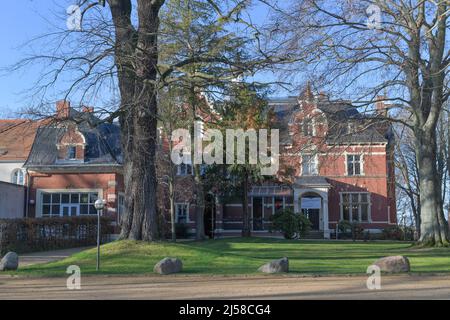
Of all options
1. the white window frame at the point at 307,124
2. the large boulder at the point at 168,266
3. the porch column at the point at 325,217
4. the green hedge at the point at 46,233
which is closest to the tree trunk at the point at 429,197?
the white window frame at the point at 307,124

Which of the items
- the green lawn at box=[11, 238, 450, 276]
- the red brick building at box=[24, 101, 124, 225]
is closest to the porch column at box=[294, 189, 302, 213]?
the red brick building at box=[24, 101, 124, 225]

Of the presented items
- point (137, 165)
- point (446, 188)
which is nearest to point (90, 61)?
point (137, 165)

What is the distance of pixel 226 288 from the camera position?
1269 centimetres

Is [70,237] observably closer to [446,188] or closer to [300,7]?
[300,7]

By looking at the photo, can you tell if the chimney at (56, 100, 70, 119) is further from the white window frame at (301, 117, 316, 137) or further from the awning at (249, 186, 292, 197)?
the awning at (249, 186, 292, 197)

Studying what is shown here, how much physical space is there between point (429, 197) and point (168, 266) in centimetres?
1735

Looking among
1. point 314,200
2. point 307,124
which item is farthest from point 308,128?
point 314,200

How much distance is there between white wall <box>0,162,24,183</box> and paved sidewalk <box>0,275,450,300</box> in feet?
131

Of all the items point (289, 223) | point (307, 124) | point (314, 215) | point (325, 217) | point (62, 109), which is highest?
point (307, 124)

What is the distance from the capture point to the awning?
46.3 m

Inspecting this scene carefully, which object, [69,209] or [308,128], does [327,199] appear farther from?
[69,209]

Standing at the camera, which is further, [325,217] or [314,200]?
[314,200]
